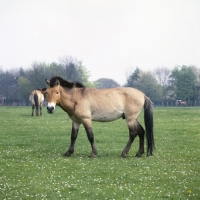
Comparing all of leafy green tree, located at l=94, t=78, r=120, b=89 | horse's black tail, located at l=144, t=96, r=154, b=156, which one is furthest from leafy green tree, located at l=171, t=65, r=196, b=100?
horse's black tail, located at l=144, t=96, r=154, b=156

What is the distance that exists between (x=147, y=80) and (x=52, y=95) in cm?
7132

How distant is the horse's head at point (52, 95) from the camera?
480 inches

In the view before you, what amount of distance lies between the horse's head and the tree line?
65.8 m

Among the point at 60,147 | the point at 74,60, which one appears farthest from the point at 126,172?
the point at 74,60

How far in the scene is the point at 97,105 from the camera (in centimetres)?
1273

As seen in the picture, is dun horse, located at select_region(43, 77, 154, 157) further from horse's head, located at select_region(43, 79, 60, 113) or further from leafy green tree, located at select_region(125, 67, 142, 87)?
leafy green tree, located at select_region(125, 67, 142, 87)

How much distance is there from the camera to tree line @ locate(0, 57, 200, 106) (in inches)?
3078

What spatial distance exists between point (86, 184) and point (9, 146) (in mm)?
6978

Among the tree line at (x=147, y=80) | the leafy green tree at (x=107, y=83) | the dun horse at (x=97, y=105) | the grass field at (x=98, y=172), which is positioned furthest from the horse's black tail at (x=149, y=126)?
the leafy green tree at (x=107, y=83)

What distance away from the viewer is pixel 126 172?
9508 millimetres

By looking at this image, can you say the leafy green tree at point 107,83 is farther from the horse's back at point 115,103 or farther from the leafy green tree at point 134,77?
the horse's back at point 115,103

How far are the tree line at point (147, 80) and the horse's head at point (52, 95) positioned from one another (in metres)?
65.8

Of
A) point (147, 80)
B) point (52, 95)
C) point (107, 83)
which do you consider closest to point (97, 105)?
point (52, 95)

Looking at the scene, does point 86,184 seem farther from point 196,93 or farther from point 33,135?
point 196,93
